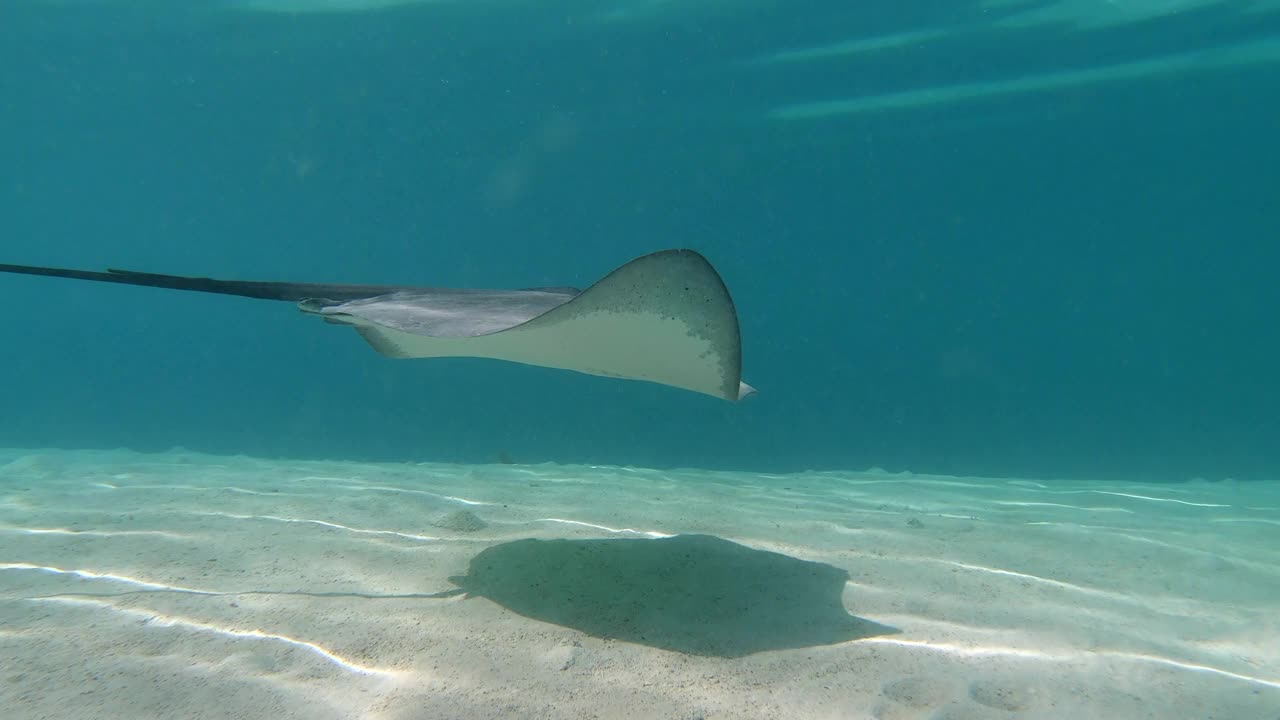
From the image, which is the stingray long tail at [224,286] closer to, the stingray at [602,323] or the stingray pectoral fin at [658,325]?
the stingray at [602,323]

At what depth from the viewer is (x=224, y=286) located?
347 centimetres

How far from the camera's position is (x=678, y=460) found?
2209cm

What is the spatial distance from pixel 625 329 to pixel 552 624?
134cm

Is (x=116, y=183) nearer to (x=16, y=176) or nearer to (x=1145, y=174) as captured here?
(x=16, y=176)

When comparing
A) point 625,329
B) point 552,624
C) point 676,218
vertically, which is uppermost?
point 676,218

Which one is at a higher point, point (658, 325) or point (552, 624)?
point (658, 325)

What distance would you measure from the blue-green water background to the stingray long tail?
8196 millimetres

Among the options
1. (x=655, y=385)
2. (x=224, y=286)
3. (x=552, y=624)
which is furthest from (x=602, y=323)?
(x=655, y=385)

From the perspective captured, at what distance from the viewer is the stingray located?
2604 millimetres

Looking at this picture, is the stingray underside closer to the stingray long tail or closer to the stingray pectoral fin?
the stingray pectoral fin

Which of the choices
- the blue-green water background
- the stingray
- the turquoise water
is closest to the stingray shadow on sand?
the turquoise water

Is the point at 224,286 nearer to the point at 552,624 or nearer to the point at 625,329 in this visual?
the point at 625,329

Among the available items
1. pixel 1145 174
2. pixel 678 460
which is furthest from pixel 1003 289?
pixel 678 460

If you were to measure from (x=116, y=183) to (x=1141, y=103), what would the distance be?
5011 cm
